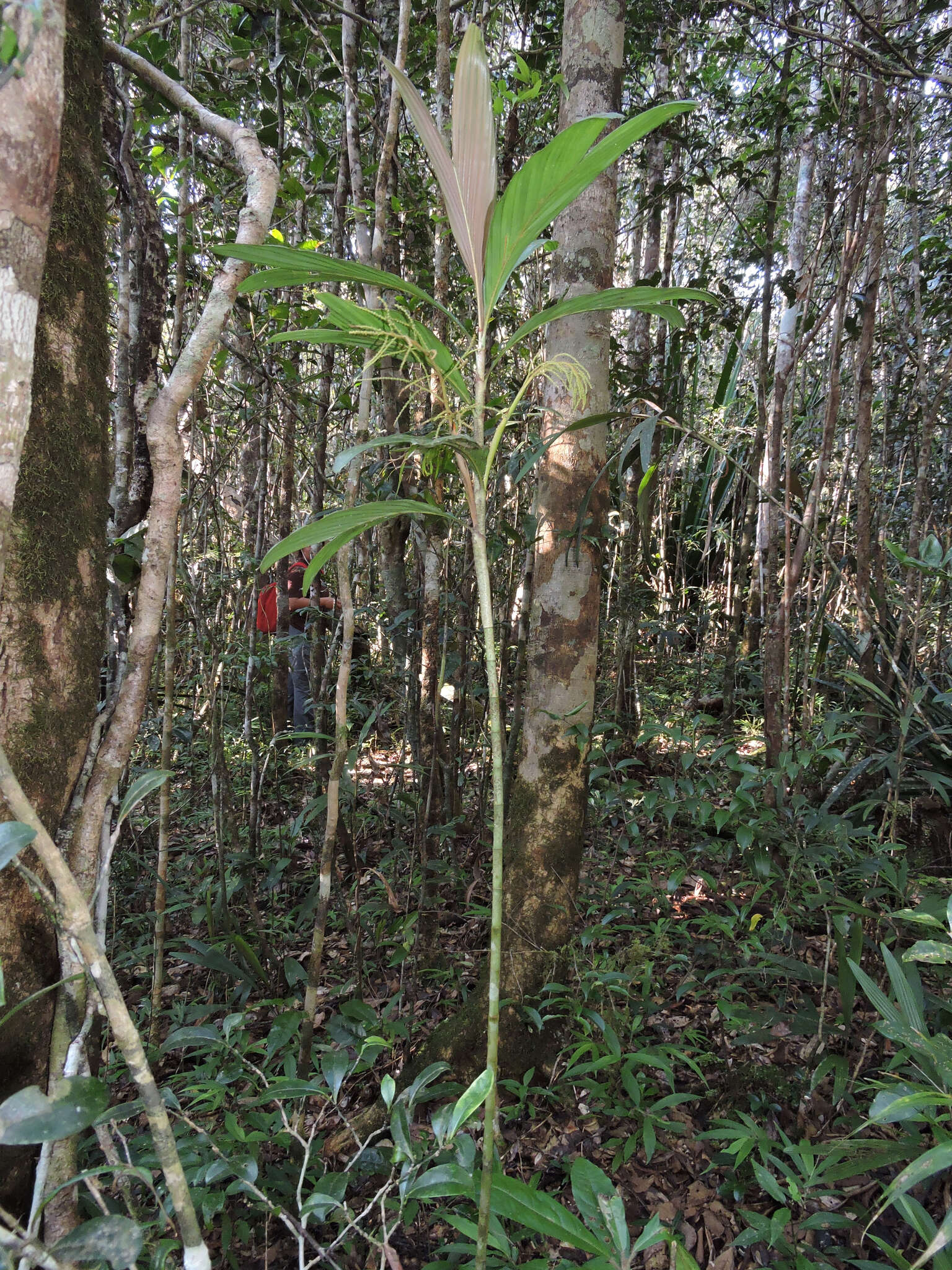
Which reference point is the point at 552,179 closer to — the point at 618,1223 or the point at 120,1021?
the point at 120,1021

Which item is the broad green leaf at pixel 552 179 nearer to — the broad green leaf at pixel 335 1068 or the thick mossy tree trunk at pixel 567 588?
the thick mossy tree trunk at pixel 567 588

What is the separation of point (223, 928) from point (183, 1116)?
145 centimetres

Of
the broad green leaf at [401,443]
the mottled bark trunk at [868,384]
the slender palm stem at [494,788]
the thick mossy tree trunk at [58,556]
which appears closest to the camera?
the broad green leaf at [401,443]

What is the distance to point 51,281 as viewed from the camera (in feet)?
3.07

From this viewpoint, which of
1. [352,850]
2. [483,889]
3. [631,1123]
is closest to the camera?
[631,1123]

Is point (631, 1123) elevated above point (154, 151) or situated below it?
below

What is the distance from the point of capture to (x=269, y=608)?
4227mm

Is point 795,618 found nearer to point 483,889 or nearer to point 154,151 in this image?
point 483,889

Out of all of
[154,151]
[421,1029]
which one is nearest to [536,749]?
[421,1029]

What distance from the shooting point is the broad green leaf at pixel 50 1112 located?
56cm

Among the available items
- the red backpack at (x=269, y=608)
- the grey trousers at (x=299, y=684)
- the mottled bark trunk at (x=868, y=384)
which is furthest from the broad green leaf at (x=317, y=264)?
the grey trousers at (x=299, y=684)

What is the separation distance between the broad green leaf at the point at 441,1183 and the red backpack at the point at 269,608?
307cm

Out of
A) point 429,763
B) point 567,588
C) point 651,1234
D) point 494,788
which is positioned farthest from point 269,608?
point 651,1234

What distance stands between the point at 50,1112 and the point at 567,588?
1.49 meters
